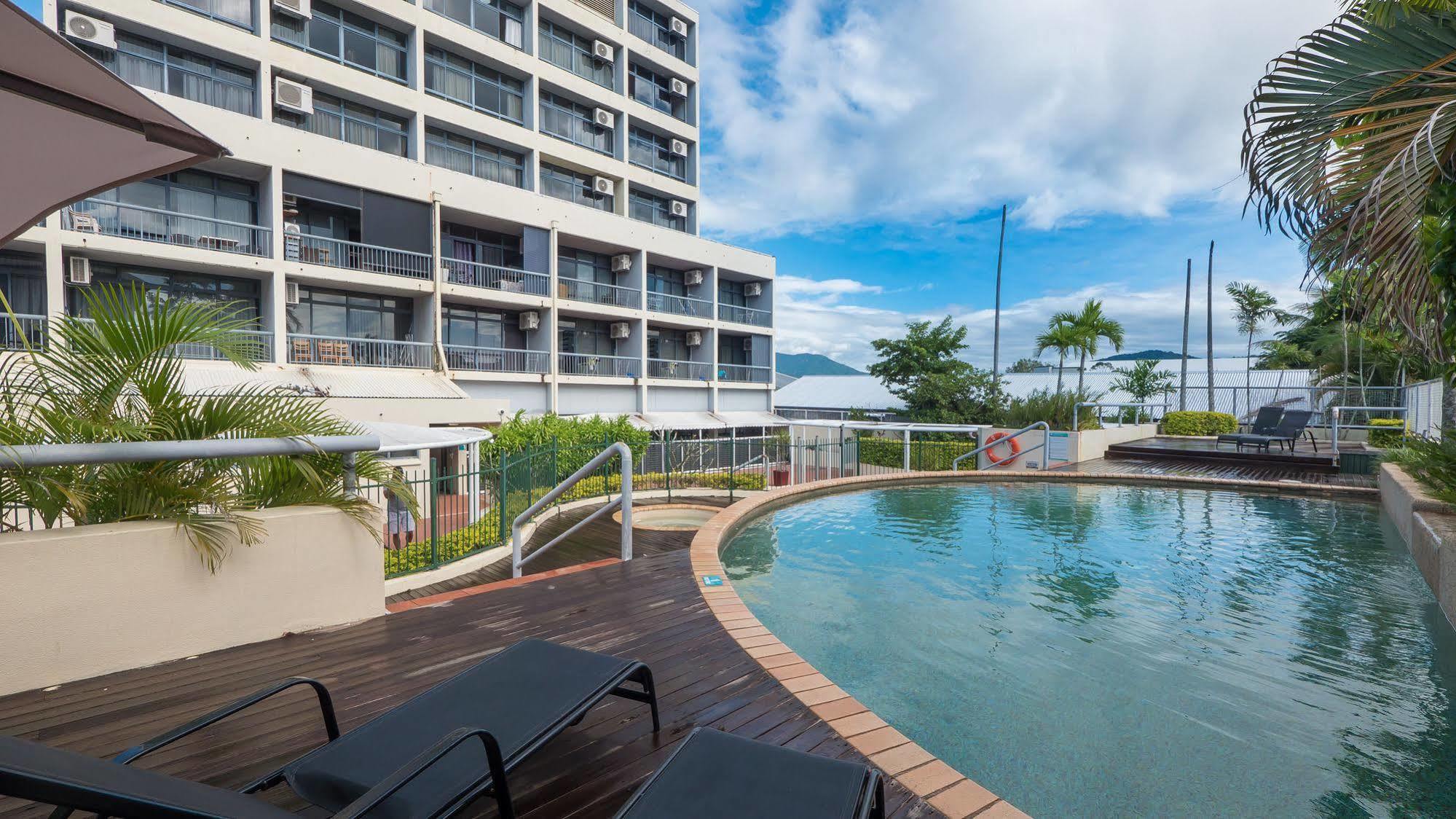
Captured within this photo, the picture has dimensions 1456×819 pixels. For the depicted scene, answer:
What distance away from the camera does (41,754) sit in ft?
4.30

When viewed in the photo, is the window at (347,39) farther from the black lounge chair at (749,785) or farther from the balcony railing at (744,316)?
the black lounge chair at (749,785)

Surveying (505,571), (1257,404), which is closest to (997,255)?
(1257,404)

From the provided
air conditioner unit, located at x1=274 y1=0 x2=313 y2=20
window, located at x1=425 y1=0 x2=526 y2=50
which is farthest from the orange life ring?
air conditioner unit, located at x1=274 y1=0 x2=313 y2=20

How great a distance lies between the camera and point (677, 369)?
28719 millimetres

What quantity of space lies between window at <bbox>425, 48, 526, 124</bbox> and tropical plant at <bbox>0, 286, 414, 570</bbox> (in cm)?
2179

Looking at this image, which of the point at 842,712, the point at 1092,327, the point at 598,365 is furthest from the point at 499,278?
the point at 1092,327

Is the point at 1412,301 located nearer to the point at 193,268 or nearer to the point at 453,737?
the point at 453,737

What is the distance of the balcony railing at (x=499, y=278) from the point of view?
21453 millimetres

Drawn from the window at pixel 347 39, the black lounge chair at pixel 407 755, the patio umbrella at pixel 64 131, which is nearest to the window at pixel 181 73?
the window at pixel 347 39

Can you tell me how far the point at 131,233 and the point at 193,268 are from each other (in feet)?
4.56

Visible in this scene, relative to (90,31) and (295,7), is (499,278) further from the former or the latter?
(90,31)

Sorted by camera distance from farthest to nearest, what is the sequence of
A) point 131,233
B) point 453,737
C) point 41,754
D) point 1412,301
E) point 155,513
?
point 131,233 < point 1412,301 < point 155,513 < point 453,737 < point 41,754

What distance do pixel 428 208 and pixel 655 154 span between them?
12.1 metres

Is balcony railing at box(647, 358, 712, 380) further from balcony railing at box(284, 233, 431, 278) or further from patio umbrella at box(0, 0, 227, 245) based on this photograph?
patio umbrella at box(0, 0, 227, 245)
